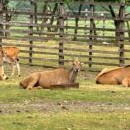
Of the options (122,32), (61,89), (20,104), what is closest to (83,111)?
(20,104)

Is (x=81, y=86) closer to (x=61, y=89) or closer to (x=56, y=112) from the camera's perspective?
(x=61, y=89)

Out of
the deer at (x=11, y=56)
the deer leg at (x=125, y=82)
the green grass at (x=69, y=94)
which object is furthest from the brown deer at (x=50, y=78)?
the deer at (x=11, y=56)

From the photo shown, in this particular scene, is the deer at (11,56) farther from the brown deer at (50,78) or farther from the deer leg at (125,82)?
the deer leg at (125,82)

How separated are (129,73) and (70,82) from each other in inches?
83.9

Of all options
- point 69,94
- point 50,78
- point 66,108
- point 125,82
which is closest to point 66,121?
point 66,108

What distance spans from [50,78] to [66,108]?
3.45m

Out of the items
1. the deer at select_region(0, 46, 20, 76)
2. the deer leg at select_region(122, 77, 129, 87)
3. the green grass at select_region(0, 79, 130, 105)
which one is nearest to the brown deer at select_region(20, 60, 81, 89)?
the green grass at select_region(0, 79, 130, 105)

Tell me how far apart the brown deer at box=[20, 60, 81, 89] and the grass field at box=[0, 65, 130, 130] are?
385mm

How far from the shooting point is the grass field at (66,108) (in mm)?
10242

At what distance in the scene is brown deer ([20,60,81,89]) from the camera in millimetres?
15461

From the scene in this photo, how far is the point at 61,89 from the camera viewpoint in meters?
15.2

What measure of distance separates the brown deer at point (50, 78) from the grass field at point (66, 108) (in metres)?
0.38

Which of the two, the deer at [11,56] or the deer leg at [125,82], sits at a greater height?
Result: the deer at [11,56]

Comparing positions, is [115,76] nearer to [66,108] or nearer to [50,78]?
[50,78]
